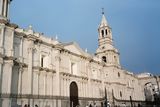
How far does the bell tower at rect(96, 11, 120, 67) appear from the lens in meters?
47.3

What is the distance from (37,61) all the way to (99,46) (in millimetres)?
23009

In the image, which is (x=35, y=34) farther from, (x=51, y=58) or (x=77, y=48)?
(x=77, y=48)

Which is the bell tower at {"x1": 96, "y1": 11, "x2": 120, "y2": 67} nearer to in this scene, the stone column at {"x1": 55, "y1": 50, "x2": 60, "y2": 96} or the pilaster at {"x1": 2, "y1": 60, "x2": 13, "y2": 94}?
the stone column at {"x1": 55, "y1": 50, "x2": 60, "y2": 96}

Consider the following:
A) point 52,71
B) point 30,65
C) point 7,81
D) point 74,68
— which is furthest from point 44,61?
point 7,81

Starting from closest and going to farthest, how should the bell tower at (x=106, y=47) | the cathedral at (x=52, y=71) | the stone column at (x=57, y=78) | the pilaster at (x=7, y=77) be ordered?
the pilaster at (x=7, y=77) → the cathedral at (x=52, y=71) → the stone column at (x=57, y=78) → the bell tower at (x=106, y=47)

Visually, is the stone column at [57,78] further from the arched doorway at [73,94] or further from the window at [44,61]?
the arched doorway at [73,94]

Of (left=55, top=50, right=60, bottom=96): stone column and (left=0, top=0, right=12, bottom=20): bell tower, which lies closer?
(left=0, top=0, right=12, bottom=20): bell tower

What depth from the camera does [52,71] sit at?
3162 centimetres

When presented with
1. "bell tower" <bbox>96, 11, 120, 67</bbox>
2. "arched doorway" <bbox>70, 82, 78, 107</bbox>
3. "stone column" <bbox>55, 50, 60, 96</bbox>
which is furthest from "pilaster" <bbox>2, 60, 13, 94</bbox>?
"bell tower" <bbox>96, 11, 120, 67</bbox>

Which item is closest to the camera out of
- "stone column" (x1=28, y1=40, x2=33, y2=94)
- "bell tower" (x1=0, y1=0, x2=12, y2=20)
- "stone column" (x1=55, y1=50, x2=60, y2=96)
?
"bell tower" (x1=0, y1=0, x2=12, y2=20)

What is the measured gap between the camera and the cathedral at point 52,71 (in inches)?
1000

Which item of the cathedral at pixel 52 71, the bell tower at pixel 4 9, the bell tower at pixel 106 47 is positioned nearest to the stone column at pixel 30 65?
the cathedral at pixel 52 71

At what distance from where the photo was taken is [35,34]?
30.9m

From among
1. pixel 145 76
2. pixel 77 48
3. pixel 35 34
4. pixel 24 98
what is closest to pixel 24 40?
pixel 35 34
